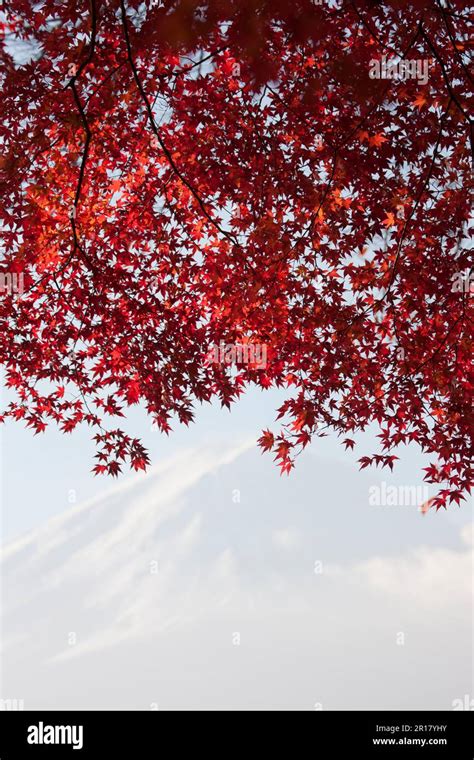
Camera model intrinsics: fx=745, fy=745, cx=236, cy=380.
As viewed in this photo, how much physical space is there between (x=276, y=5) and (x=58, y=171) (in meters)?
3.20

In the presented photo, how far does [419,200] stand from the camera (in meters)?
7.39

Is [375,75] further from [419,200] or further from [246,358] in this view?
[246,358]

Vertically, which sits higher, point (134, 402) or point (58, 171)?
point (58, 171)

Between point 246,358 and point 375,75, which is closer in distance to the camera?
point 375,75

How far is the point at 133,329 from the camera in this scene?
796cm

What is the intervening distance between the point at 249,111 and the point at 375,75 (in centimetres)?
142
